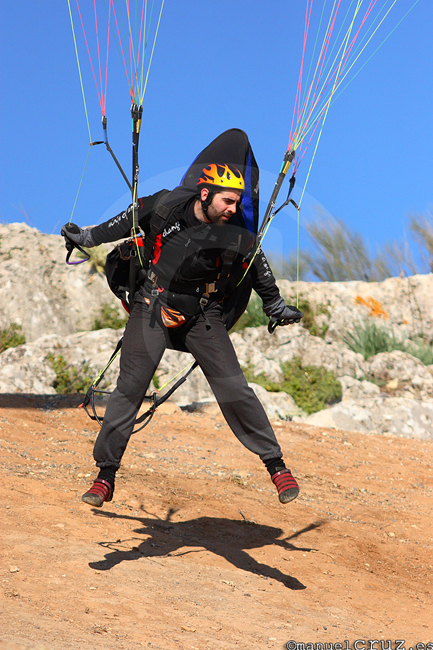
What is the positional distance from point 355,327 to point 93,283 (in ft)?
18.9

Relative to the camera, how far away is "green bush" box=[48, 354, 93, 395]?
9.07 meters

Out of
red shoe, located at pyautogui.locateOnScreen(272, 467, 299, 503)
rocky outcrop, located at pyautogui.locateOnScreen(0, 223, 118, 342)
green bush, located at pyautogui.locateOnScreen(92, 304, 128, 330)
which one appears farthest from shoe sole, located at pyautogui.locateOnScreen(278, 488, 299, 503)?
rocky outcrop, located at pyautogui.locateOnScreen(0, 223, 118, 342)

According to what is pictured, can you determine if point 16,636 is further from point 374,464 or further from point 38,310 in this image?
point 38,310

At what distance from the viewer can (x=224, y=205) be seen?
130 inches

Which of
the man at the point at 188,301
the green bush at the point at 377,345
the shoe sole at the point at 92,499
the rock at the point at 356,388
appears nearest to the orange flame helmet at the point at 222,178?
the man at the point at 188,301

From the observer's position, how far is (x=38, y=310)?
12.1m

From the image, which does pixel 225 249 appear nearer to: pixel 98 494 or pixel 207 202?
pixel 207 202

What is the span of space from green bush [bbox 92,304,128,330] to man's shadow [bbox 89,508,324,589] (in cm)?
784

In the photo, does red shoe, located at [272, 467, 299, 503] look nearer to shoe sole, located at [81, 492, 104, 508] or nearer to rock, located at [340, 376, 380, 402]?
shoe sole, located at [81, 492, 104, 508]

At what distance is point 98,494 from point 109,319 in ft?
30.0

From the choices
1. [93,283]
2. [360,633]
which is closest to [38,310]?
[93,283]

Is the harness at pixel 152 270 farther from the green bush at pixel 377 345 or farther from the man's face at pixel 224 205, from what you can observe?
the green bush at pixel 377 345

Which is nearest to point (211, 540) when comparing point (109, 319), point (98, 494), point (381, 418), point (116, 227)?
point (98, 494)

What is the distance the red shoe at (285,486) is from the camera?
129 inches
